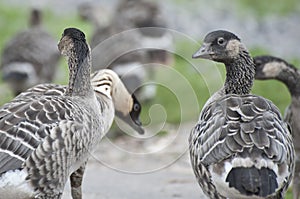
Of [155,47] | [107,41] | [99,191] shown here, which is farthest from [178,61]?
[99,191]

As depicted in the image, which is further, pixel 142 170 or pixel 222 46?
pixel 142 170

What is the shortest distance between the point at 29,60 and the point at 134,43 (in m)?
1.99

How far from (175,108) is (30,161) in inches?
301

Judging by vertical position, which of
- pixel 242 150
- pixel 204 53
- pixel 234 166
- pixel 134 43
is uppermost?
pixel 134 43

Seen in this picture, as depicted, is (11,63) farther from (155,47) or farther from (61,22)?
(61,22)

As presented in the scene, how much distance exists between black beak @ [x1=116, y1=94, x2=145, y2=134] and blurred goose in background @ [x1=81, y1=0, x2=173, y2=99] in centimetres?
292

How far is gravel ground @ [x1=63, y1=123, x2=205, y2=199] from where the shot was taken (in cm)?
1009

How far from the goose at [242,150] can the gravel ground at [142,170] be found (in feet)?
7.62

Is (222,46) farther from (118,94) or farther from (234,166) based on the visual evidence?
(234,166)

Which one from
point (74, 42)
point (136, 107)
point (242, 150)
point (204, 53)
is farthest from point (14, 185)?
point (136, 107)

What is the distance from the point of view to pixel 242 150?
7.14 m

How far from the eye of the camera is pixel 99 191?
10.0 metres

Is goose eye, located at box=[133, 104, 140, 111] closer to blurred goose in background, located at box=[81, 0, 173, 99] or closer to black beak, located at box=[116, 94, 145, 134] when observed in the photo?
black beak, located at box=[116, 94, 145, 134]

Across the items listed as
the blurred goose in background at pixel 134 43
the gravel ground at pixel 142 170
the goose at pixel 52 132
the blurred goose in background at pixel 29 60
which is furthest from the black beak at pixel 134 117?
the blurred goose in background at pixel 29 60
